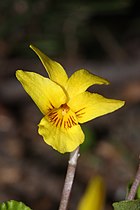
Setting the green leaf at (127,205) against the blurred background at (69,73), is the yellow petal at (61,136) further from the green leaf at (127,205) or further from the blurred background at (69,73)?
the blurred background at (69,73)

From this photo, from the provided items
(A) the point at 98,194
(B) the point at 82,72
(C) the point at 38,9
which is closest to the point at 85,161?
(C) the point at 38,9

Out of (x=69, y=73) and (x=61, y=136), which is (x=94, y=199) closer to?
(x=61, y=136)

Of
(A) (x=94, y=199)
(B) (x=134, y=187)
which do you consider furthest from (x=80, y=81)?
(A) (x=94, y=199)

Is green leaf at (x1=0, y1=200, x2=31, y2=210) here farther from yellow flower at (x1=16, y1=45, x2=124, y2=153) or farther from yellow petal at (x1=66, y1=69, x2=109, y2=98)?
yellow petal at (x1=66, y1=69, x2=109, y2=98)

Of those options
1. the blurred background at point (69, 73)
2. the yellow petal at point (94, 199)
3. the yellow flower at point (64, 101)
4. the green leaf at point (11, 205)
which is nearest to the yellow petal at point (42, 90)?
the yellow flower at point (64, 101)

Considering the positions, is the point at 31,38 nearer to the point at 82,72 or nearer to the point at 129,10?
the point at 129,10

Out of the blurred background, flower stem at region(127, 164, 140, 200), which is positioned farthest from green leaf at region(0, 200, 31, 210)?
the blurred background
